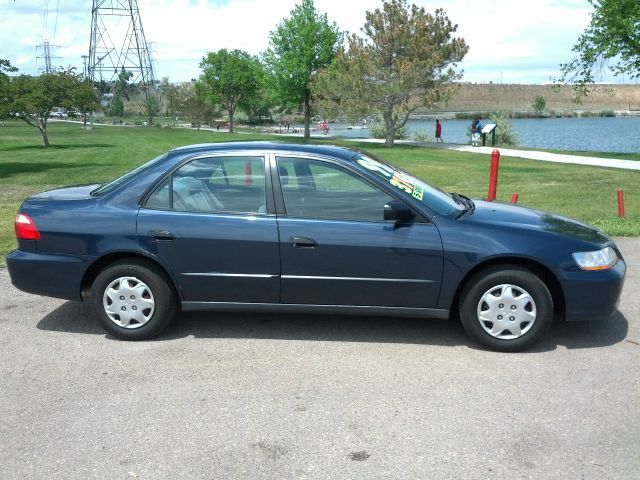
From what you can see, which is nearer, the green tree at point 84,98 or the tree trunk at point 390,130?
the tree trunk at point 390,130

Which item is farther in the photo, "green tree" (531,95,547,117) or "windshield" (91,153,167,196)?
"green tree" (531,95,547,117)

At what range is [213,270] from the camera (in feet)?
16.7

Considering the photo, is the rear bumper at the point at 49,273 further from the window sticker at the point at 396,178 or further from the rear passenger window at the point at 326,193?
the window sticker at the point at 396,178

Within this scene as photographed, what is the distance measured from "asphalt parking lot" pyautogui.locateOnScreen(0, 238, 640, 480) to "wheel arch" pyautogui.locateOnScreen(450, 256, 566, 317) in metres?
0.38

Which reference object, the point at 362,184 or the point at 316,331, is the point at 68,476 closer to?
the point at 316,331

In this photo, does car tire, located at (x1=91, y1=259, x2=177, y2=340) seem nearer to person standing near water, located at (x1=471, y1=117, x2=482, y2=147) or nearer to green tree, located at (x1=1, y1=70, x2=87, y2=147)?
green tree, located at (x1=1, y1=70, x2=87, y2=147)

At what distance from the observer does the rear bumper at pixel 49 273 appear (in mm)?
5227

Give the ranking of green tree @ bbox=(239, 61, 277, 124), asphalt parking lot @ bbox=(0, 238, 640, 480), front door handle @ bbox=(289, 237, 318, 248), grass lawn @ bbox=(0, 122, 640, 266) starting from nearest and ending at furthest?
1. asphalt parking lot @ bbox=(0, 238, 640, 480)
2. front door handle @ bbox=(289, 237, 318, 248)
3. grass lawn @ bbox=(0, 122, 640, 266)
4. green tree @ bbox=(239, 61, 277, 124)

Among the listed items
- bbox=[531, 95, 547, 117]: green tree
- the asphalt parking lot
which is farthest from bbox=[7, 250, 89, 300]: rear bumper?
bbox=[531, 95, 547, 117]: green tree

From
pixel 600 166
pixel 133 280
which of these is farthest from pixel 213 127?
pixel 133 280

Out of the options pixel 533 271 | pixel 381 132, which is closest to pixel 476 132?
pixel 381 132

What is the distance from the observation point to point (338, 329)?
5.51 meters

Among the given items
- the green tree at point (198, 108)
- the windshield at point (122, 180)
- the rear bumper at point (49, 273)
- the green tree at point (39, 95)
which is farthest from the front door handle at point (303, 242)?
the green tree at point (198, 108)

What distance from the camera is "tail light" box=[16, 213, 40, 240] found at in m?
5.28
